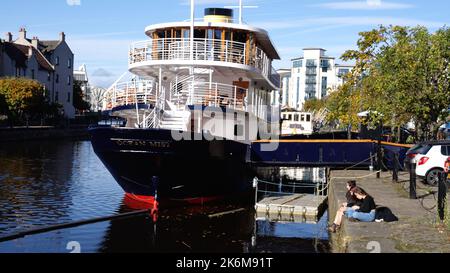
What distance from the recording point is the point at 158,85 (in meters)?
24.1

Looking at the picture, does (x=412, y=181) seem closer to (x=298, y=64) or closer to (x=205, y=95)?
(x=205, y=95)

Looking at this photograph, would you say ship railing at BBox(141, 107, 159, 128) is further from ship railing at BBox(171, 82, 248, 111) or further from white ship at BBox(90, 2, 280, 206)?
ship railing at BBox(171, 82, 248, 111)

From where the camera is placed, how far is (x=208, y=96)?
72.0ft

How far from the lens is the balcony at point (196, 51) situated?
23.5m

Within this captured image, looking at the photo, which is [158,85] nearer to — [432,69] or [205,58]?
[205,58]

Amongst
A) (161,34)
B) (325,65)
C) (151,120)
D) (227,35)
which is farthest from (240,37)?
(325,65)

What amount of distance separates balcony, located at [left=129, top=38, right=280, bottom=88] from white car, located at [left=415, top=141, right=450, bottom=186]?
837cm

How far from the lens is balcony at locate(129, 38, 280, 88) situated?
23.5 meters

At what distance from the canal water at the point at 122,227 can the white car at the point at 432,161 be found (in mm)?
3641

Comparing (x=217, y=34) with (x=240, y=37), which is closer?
(x=217, y=34)

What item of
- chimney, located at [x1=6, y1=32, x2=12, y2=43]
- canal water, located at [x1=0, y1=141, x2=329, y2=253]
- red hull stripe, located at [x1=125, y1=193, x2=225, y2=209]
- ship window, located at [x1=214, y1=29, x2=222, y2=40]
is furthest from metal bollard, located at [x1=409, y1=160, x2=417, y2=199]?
chimney, located at [x1=6, y1=32, x2=12, y2=43]

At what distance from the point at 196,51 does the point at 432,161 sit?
32.2 ft

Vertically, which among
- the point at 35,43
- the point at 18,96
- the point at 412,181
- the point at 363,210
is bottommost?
the point at 363,210
